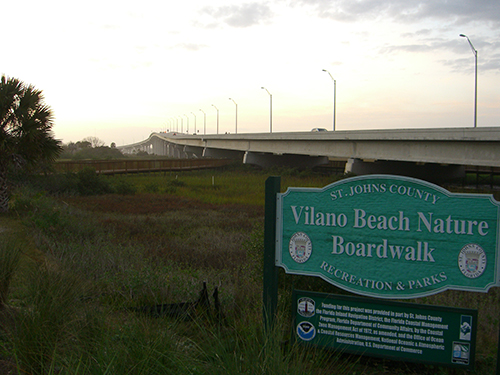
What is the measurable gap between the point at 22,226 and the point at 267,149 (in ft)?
117

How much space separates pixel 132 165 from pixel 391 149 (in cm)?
2442

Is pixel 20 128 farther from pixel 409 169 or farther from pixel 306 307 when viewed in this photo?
pixel 409 169

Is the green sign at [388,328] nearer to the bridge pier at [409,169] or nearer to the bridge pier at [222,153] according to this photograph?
the bridge pier at [409,169]

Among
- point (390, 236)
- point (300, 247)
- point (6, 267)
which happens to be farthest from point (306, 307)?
point (6, 267)

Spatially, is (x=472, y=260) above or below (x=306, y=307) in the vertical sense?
above

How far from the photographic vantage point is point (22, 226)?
12.4 m

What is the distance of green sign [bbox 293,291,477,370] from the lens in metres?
3.81

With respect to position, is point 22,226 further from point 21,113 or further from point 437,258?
point 437,258

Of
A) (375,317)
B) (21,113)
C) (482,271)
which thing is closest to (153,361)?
(375,317)

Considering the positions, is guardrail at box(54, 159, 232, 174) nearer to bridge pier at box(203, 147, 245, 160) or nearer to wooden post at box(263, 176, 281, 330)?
bridge pier at box(203, 147, 245, 160)

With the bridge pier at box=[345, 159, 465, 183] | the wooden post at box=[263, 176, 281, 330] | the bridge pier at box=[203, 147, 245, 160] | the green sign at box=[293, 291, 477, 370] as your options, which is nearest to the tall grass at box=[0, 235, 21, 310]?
the wooden post at box=[263, 176, 281, 330]

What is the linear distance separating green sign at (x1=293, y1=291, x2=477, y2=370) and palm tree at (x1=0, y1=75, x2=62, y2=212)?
13.3 meters

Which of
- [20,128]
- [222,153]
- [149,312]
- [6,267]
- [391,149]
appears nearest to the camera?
[149,312]

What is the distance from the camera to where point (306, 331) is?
4188 millimetres
